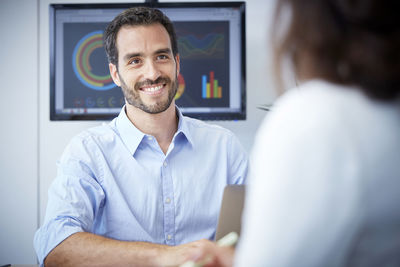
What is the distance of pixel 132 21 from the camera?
1.48 metres

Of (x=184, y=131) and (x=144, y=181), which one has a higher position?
(x=184, y=131)

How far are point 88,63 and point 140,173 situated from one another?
769 mm

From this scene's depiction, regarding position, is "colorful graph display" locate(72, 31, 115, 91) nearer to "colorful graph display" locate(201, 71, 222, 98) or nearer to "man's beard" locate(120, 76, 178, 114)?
"man's beard" locate(120, 76, 178, 114)

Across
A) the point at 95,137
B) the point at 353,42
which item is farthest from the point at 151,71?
the point at 353,42

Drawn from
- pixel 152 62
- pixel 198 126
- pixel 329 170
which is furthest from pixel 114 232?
pixel 329 170

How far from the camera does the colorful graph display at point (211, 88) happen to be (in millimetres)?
1804

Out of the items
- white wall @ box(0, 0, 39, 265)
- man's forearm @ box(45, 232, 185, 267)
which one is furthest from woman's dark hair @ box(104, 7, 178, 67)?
man's forearm @ box(45, 232, 185, 267)

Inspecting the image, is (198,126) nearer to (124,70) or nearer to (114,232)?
(124,70)

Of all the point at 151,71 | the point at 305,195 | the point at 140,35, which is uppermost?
the point at 140,35

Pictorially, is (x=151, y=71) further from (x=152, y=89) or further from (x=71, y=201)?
(x=71, y=201)

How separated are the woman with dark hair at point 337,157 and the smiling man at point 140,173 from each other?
0.66 m

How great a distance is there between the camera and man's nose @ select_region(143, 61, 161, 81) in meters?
1.47

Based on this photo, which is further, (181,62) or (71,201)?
(181,62)

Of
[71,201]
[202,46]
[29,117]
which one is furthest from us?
[29,117]
